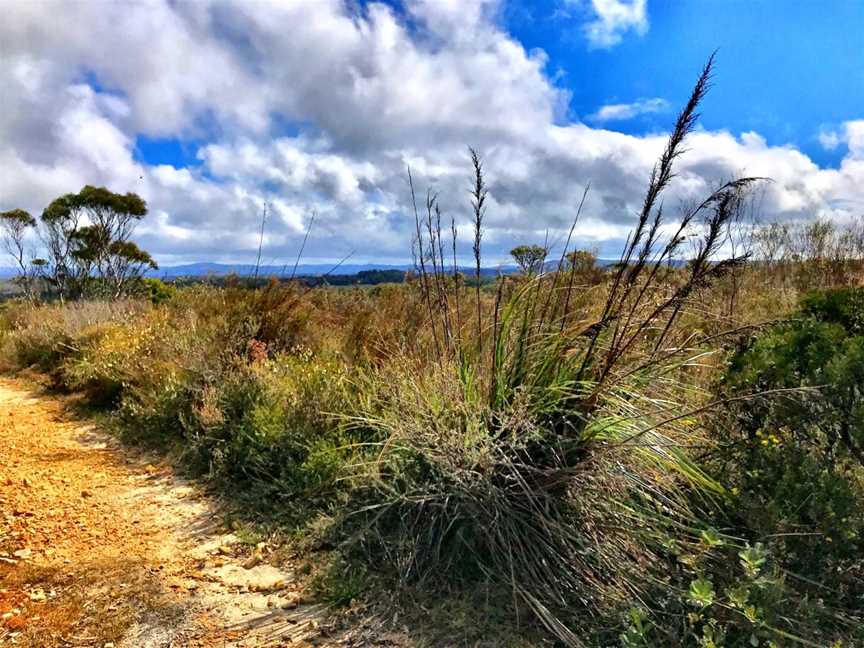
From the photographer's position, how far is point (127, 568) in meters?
3.14

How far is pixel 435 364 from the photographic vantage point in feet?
11.1

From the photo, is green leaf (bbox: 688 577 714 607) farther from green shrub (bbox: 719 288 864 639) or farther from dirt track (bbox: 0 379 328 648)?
dirt track (bbox: 0 379 328 648)

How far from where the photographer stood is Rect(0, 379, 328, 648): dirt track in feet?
8.56

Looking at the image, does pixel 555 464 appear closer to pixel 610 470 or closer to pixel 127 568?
pixel 610 470

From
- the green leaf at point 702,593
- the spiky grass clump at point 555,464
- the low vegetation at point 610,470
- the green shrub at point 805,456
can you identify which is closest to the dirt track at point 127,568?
the low vegetation at point 610,470

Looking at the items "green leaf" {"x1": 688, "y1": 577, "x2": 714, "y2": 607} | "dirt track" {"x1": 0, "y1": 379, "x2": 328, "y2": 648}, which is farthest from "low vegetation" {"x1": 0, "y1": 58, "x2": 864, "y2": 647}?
"dirt track" {"x1": 0, "y1": 379, "x2": 328, "y2": 648}

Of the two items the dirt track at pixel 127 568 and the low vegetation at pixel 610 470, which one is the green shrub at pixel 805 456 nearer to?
the low vegetation at pixel 610 470

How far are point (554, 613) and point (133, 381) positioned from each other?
18.8ft

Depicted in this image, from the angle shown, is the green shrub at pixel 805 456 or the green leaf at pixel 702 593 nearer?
the green leaf at pixel 702 593

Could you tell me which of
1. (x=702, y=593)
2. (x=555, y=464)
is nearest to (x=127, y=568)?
(x=555, y=464)

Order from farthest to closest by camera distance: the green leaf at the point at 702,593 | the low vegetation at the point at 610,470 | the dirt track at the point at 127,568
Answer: the dirt track at the point at 127,568 → the low vegetation at the point at 610,470 → the green leaf at the point at 702,593

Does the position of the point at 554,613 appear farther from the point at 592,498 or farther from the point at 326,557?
the point at 326,557

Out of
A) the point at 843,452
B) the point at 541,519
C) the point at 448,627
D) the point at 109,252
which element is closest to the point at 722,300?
the point at 843,452

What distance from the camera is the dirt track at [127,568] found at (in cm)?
261
